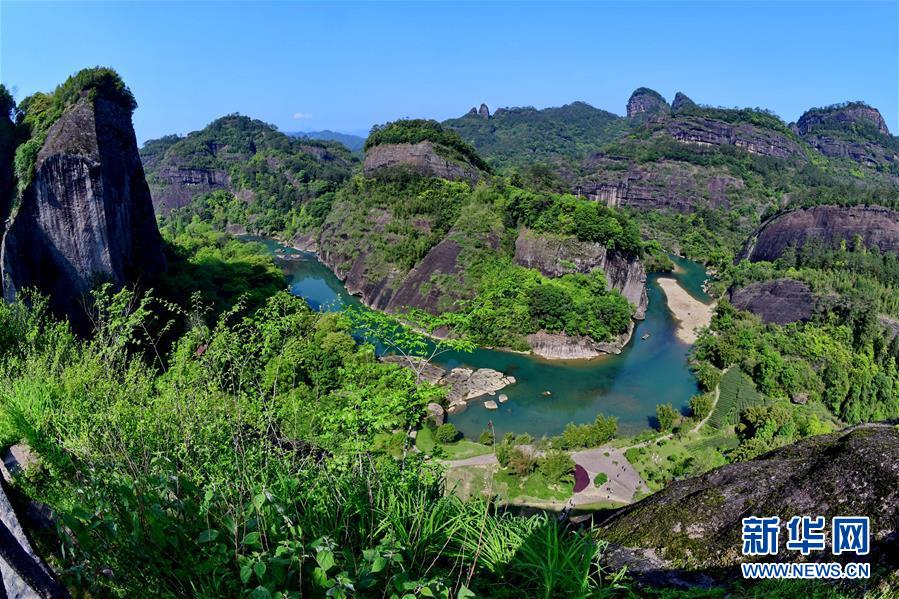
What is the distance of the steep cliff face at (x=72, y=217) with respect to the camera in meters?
17.6

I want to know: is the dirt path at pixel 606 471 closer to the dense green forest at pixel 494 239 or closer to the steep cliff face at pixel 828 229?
the dense green forest at pixel 494 239

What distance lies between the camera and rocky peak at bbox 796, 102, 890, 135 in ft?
351

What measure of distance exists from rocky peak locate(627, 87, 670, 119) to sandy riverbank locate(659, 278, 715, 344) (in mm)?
136426

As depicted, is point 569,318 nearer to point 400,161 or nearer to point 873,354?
point 873,354

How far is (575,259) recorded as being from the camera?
113ft

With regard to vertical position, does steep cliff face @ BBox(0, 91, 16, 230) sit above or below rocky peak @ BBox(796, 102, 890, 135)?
below

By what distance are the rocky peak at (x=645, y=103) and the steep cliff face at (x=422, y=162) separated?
13559 cm

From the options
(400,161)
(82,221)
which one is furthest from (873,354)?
(400,161)

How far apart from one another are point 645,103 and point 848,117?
66.4m

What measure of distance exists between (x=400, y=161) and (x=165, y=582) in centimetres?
5275

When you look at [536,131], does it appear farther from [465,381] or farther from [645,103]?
[465,381]

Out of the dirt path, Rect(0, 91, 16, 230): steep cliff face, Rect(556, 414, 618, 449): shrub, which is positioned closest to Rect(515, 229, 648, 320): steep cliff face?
Rect(556, 414, 618, 449): shrub

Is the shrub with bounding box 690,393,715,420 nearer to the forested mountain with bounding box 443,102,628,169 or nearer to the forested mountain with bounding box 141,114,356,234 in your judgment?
the forested mountain with bounding box 141,114,356,234

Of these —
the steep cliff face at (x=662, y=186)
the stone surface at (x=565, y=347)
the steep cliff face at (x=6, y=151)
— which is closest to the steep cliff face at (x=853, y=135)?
the steep cliff face at (x=662, y=186)
